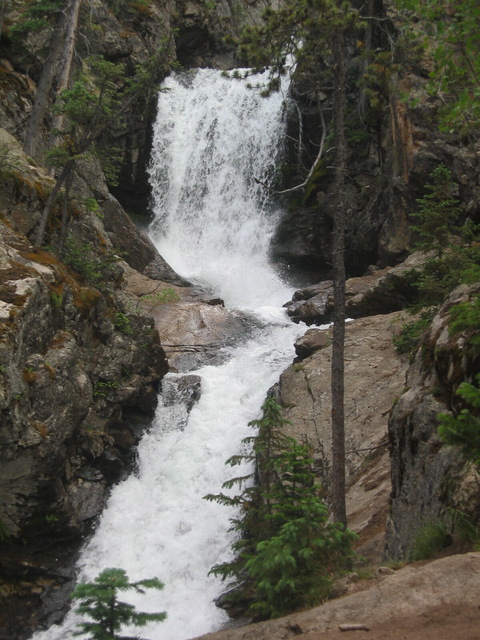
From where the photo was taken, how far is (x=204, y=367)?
17.0 m

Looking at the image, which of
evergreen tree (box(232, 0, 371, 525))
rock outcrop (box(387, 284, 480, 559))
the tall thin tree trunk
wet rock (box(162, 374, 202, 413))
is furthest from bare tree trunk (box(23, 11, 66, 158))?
rock outcrop (box(387, 284, 480, 559))

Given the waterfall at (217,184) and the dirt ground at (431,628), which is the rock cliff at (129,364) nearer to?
the dirt ground at (431,628)

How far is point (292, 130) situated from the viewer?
29.4 meters

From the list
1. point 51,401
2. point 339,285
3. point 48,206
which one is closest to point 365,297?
point 339,285

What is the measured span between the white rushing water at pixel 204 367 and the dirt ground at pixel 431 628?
6.03m

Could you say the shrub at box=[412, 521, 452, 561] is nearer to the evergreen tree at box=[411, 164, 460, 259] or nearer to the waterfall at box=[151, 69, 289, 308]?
the evergreen tree at box=[411, 164, 460, 259]

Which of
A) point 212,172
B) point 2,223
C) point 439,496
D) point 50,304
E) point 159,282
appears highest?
point 212,172

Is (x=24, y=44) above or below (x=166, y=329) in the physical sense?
above

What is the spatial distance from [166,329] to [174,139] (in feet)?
52.7

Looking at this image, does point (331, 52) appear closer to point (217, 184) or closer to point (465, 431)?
point (465, 431)

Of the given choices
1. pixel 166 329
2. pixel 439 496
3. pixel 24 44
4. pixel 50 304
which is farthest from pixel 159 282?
pixel 439 496

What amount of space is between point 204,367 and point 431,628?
44.3ft

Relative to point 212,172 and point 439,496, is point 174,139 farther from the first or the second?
point 439,496

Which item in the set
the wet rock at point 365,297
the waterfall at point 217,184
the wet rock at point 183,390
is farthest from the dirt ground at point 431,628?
the waterfall at point 217,184
